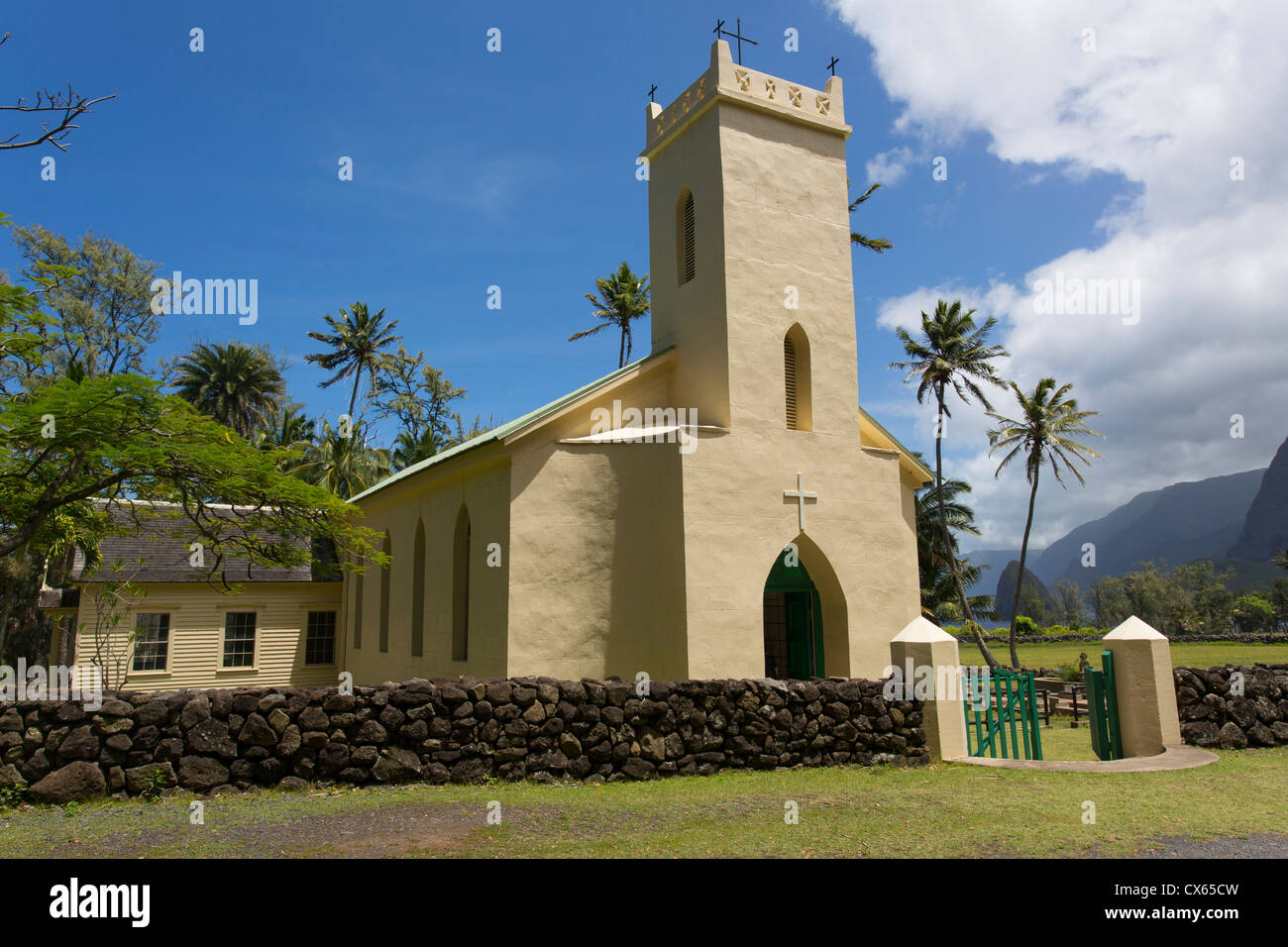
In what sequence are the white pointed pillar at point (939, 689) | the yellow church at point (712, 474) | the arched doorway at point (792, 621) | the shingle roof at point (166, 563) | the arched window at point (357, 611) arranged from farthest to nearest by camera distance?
the arched window at point (357, 611) < the shingle roof at point (166, 563) < the arched doorway at point (792, 621) < the yellow church at point (712, 474) < the white pointed pillar at point (939, 689)

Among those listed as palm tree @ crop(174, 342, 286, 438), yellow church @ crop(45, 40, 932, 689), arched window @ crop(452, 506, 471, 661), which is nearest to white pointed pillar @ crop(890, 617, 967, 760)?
yellow church @ crop(45, 40, 932, 689)

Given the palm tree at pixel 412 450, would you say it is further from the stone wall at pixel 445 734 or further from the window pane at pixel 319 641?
the stone wall at pixel 445 734

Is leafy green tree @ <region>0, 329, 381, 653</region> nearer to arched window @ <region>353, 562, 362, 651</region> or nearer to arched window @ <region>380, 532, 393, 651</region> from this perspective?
arched window @ <region>380, 532, 393, 651</region>

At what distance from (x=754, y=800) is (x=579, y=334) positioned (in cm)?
4034

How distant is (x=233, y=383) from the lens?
5259cm

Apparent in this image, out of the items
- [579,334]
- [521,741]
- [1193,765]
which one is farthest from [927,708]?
[579,334]

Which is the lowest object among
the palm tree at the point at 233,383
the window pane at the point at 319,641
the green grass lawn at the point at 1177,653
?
the green grass lawn at the point at 1177,653

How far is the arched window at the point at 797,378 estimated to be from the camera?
17.4 m

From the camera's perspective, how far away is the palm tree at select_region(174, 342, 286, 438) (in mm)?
51781

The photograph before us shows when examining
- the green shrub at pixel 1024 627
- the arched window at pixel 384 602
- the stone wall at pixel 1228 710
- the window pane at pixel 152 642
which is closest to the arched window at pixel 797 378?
the stone wall at pixel 1228 710

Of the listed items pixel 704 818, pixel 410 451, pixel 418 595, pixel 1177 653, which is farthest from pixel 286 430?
pixel 1177 653

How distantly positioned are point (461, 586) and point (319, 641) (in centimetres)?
Result: 1289

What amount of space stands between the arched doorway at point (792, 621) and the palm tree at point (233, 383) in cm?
4390
